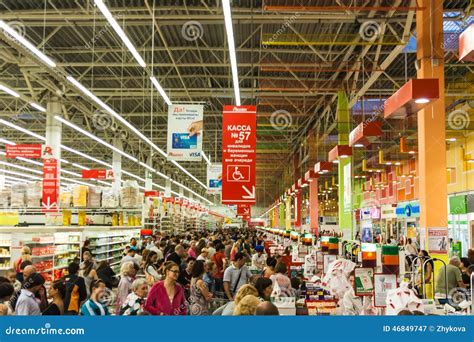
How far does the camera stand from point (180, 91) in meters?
21.7

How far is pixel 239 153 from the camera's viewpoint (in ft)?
41.4

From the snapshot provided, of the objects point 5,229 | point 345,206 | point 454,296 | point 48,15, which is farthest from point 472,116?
point 5,229

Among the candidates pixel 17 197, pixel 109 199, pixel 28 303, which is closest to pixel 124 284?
pixel 28 303

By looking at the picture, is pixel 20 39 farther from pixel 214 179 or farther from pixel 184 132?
pixel 214 179

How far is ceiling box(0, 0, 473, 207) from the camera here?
1361 centimetres

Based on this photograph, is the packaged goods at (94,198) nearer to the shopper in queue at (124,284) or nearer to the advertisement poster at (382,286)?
the shopper in queue at (124,284)

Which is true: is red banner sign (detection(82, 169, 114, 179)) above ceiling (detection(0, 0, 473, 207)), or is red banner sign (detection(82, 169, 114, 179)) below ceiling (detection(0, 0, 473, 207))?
below

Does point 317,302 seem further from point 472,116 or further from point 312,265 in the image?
point 472,116

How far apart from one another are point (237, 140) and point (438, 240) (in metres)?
4.71

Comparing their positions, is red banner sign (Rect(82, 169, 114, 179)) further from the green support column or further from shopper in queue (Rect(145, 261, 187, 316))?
shopper in queue (Rect(145, 261, 187, 316))

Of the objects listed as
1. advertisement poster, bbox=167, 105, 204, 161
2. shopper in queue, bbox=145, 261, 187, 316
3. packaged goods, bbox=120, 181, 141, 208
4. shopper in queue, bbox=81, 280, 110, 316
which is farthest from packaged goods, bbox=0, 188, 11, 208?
shopper in queue, bbox=81, 280, 110, 316

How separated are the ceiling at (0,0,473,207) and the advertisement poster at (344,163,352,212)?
2.69 metres

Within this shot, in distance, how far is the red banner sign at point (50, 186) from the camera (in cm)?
1762
